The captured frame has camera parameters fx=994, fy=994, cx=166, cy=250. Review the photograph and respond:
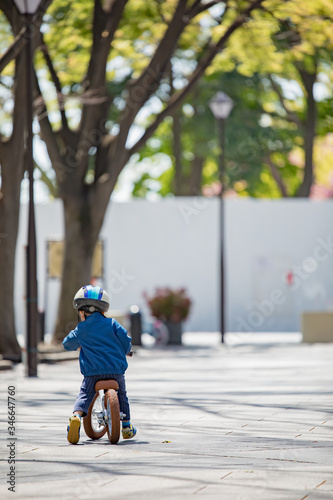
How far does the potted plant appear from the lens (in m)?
24.8

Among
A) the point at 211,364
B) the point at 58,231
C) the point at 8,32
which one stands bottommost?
the point at 211,364

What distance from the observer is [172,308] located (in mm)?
24781

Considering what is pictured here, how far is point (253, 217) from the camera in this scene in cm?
3102

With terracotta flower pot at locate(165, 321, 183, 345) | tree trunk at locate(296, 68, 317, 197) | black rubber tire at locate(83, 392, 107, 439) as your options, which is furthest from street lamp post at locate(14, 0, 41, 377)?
tree trunk at locate(296, 68, 317, 197)

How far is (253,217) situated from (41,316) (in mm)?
9647

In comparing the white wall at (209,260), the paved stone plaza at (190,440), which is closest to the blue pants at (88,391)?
the paved stone plaza at (190,440)

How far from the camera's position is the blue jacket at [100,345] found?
8.48 meters

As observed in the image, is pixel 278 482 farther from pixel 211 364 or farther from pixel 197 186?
pixel 197 186

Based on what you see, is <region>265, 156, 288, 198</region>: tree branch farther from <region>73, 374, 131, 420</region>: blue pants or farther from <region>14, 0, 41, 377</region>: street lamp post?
<region>73, 374, 131, 420</region>: blue pants

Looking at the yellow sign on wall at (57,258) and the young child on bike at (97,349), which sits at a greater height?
the yellow sign on wall at (57,258)

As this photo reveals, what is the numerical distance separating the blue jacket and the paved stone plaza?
65cm

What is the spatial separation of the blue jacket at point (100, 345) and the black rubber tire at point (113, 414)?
22cm

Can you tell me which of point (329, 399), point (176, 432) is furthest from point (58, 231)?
point (176, 432)

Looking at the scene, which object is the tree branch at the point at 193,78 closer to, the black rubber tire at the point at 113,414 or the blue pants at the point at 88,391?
the blue pants at the point at 88,391
